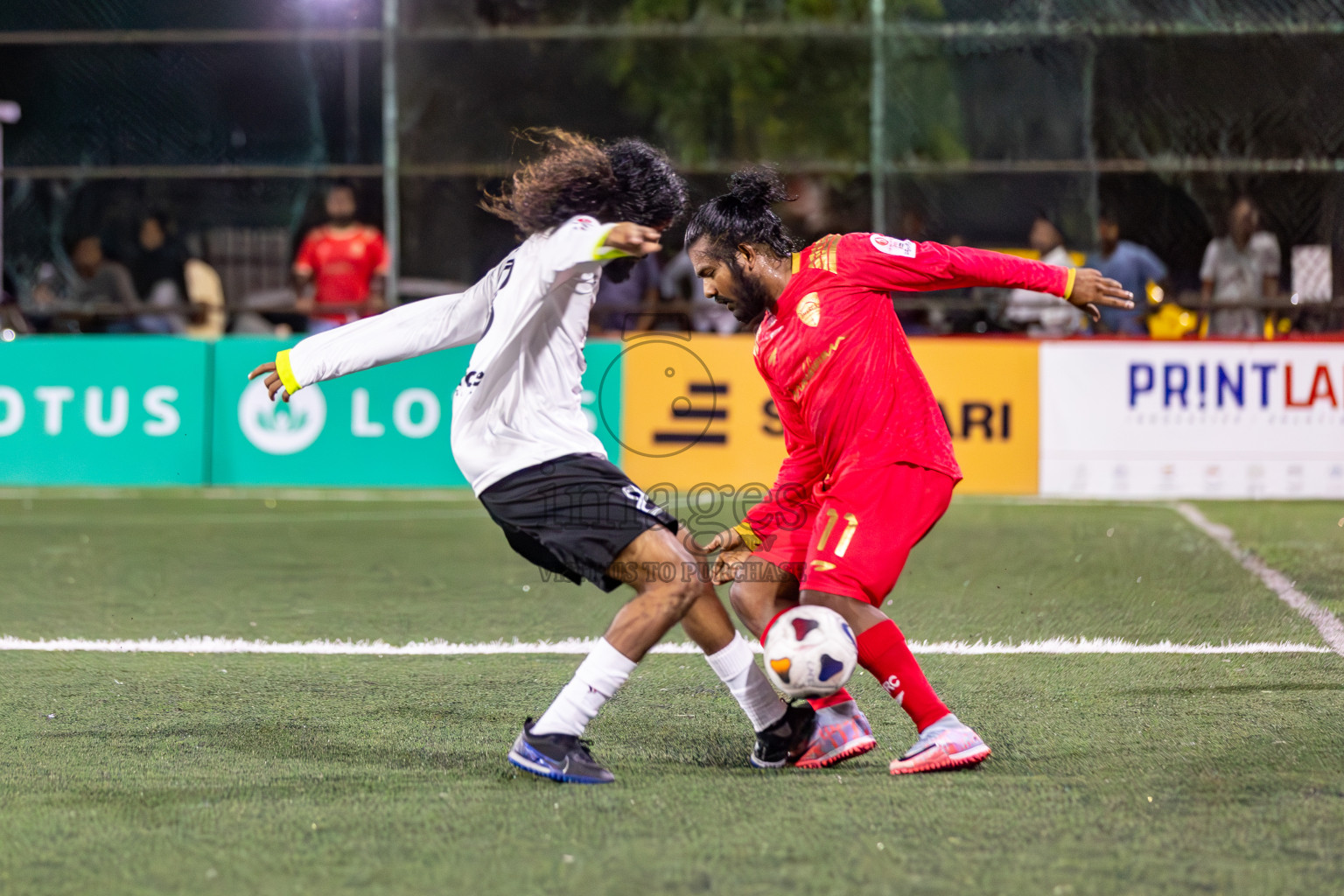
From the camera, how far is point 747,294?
442 cm

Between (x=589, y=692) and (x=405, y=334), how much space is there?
107 cm

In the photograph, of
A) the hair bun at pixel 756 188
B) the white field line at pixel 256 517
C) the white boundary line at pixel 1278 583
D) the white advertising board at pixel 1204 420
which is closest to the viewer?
the hair bun at pixel 756 188

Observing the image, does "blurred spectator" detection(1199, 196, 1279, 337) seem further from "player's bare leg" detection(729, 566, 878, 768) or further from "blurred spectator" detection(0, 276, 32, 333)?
"blurred spectator" detection(0, 276, 32, 333)

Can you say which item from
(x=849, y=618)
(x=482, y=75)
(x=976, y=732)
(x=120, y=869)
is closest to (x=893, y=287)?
(x=849, y=618)

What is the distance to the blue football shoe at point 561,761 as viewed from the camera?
407 cm

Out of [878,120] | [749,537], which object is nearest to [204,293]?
[878,120]

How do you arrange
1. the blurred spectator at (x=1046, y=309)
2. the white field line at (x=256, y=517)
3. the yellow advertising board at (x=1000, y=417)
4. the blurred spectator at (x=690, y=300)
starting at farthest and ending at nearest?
the blurred spectator at (x=690, y=300) → the blurred spectator at (x=1046, y=309) → the yellow advertising board at (x=1000, y=417) → the white field line at (x=256, y=517)

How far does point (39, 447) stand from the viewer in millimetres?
11992

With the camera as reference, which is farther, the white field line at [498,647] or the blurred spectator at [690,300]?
the blurred spectator at [690,300]

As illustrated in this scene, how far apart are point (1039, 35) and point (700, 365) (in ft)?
13.5

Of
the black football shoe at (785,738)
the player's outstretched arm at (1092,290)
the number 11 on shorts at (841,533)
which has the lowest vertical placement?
the black football shoe at (785,738)

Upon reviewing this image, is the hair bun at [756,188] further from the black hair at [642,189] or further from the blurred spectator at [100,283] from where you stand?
the blurred spectator at [100,283]

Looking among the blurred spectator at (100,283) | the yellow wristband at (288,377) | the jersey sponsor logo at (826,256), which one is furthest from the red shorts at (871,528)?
the blurred spectator at (100,283)

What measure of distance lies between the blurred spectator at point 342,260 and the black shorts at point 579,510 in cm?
968
